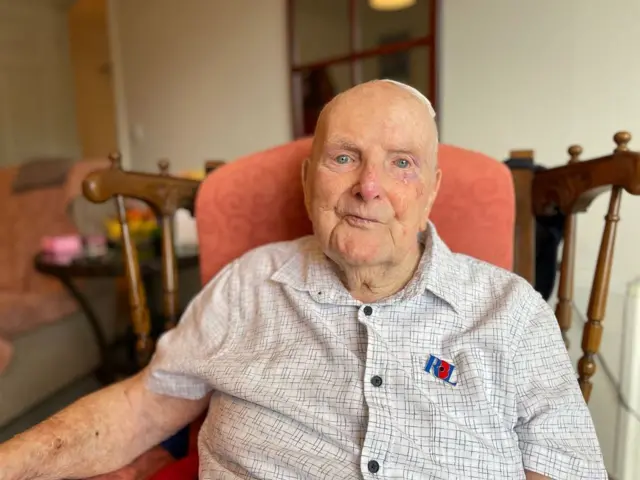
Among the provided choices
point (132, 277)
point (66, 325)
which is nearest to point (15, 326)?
point (66, 325)

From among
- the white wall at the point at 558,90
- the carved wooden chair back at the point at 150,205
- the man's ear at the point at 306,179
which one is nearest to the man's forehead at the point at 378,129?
the man's ear at the point at 306,179

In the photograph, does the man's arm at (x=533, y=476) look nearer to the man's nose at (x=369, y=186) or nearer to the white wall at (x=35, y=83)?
the man's nose at (x=369, y=186)

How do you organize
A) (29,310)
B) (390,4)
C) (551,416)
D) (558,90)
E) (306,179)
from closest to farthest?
1. (551,416)
2. (306,179)
3. (558,90)
4. (390,4)
5. (29,310)

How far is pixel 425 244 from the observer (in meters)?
1.00

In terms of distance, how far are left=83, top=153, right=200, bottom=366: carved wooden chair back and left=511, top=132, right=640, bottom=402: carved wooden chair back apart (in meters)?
0.75

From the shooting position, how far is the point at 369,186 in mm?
857

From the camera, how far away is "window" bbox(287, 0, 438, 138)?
1.98m

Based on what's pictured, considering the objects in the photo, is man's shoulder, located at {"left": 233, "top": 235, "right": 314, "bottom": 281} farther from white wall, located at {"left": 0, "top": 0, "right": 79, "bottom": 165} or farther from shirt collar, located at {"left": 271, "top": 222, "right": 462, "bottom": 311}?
white wall, located at {"left": 0, "top": 0, "right": 79, "bottom": 165}

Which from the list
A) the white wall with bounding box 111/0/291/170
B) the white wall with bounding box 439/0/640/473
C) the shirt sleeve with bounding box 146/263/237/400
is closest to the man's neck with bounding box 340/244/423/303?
the shirt sleeve with bounding box 146/263/237/400

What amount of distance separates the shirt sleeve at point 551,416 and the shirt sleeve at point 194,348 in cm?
52

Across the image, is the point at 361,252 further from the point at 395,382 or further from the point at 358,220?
the point at 395,382

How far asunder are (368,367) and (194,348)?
1.16ft

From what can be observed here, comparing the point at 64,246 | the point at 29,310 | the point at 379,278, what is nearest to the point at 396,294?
the point at 379,278

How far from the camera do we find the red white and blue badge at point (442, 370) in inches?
33.2
